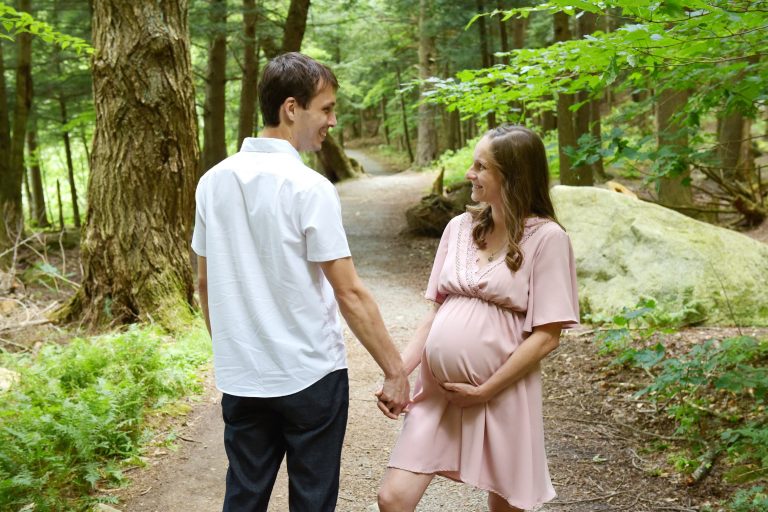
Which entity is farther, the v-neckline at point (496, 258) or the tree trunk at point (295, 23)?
→ the tree trunk at point (295, 23)


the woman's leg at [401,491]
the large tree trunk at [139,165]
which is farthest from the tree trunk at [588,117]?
the woman's leg at [401,491]

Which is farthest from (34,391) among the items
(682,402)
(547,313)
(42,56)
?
(42,56)

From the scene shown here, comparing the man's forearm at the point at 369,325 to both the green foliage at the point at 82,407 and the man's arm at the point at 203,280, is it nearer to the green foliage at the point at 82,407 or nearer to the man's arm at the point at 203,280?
the man's arm at the point at 203,280

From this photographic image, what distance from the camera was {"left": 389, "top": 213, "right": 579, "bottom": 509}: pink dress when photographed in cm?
240

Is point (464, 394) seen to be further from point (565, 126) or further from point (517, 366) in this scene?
point (565, 126)

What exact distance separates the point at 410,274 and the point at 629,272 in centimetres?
410

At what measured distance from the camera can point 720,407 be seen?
4.60 metres

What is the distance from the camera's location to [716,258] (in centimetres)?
680

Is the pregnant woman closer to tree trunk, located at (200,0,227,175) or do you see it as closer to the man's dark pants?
the man's dark pants

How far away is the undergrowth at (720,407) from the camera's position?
369cm

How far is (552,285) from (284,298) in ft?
3.19

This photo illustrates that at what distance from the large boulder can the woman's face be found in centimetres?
430

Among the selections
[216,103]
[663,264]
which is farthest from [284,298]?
[216,103]

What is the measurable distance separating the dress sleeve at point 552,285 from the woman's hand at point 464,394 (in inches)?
11.6
